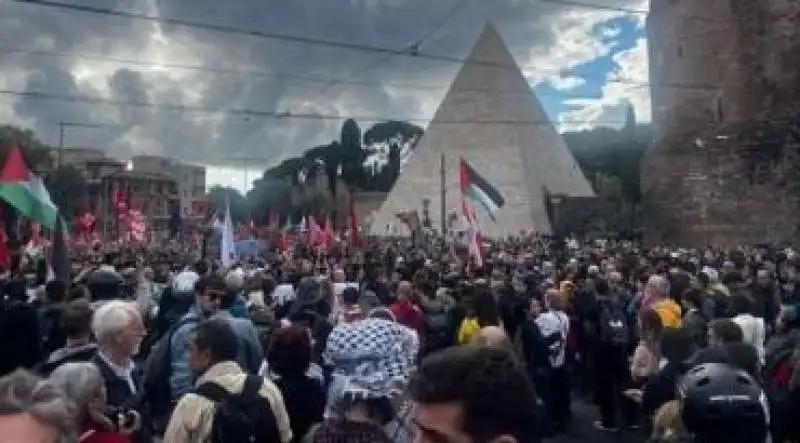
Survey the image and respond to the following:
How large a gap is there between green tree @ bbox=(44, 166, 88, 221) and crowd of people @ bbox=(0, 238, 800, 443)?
2071 inches

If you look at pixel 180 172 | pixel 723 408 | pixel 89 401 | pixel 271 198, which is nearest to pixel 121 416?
pixel 89 401

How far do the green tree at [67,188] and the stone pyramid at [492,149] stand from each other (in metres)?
20.5

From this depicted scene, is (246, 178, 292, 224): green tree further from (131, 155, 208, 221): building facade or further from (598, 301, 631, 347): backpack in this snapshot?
(598, 301, 631, 347): backpack

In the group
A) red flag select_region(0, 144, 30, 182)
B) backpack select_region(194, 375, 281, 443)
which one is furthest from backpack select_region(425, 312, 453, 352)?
red flag select_region(0, 144, 30, 182)

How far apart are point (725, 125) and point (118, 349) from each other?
35702 mm

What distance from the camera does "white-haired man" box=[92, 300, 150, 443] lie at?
167 inches

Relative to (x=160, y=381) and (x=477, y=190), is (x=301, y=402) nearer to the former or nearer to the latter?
(x=160, y=381)

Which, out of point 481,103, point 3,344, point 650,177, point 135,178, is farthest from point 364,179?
point 3,344

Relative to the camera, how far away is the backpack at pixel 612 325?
9453 mm

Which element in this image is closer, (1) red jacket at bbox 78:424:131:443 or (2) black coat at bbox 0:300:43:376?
(1) red jacket at bbox 78:424:131:443

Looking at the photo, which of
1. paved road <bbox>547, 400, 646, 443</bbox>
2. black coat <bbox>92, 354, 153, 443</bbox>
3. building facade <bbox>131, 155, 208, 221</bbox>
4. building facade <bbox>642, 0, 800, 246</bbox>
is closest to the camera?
black coat <bbox>92, 354, 153, 443</bbox>

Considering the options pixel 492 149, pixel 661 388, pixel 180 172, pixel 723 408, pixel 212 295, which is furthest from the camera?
pixel 180 172

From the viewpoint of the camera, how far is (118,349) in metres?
4.29

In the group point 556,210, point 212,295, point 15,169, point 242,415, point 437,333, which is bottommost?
point 437,333
